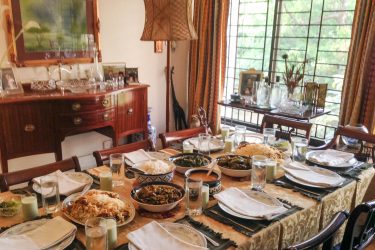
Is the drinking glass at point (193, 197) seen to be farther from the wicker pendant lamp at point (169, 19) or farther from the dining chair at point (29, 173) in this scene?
the dining chair at point (29, 173)

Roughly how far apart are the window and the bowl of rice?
2247mm

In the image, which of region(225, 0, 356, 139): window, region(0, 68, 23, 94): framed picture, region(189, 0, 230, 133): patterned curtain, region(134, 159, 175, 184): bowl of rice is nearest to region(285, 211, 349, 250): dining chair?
region(134, 159, 175, 184): bowl of rice

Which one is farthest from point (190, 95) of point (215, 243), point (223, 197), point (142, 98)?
point (215, 243)

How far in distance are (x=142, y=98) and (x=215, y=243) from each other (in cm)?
237

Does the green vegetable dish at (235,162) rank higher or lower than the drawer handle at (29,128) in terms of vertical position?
higher

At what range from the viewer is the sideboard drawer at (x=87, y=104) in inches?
105

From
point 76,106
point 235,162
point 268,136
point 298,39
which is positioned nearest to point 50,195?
point 235,162

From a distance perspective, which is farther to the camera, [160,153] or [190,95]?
[190,95]

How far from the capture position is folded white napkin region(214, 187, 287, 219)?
129 centimetres

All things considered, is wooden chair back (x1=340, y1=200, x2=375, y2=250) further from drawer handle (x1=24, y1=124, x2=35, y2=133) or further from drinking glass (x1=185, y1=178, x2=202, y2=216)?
drawer handle (x1=24, y1=124, x2=35, y2=133)

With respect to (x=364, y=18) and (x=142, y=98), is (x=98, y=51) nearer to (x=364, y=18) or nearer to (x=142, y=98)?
(x=142, y=98)

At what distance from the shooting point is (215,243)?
1115 mm

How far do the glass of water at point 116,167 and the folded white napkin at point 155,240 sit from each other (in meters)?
0.48

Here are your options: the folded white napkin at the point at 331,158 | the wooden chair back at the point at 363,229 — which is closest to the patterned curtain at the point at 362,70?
the folded white napkin at the point at 331,158
